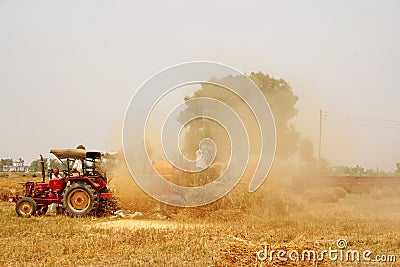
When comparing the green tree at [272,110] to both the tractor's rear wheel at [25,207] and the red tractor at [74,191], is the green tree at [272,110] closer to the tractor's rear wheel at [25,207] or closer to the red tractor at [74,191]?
the red tractor at [74,191]

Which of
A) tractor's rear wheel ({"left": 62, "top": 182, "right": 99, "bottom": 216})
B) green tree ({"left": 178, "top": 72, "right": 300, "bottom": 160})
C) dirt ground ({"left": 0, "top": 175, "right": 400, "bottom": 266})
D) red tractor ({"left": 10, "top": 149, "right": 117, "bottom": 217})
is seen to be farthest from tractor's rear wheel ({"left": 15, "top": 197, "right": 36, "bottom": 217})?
green tree ({"left": 178, "top": 72, "right": 300, "bottom": 160})

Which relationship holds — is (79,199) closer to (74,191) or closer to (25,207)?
(74,191)

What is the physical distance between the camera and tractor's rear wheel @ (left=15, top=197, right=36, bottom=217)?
15195mm

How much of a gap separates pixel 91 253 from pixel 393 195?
20748 mm

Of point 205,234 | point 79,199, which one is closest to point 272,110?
point 79,199

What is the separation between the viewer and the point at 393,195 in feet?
82.3

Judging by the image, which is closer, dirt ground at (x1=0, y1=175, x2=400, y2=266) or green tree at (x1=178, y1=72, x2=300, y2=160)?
dirt ground at (x1=0, y1=175, x2=400, y2=266)

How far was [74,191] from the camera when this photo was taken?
50.5 ft

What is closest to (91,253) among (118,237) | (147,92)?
(118,237)

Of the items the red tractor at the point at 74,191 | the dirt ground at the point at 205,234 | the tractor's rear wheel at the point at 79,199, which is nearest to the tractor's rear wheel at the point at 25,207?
the red tractor at the point at 74,191

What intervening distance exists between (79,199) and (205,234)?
6.03 m

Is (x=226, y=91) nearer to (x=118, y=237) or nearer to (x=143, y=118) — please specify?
(x=143, y=118)

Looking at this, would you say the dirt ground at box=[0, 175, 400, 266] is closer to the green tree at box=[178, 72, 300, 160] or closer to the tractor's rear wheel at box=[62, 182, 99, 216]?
the tractor's rear wheel at box=[62, 182, 99, 216]

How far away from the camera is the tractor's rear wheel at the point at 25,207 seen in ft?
49.9
